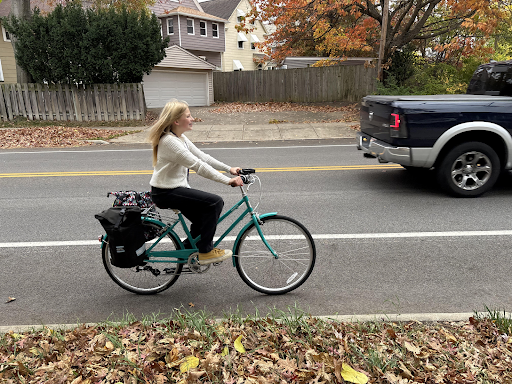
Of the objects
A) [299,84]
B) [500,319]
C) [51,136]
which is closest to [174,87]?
[299,84]

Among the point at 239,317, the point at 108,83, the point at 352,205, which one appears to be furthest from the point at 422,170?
the point at 108,83

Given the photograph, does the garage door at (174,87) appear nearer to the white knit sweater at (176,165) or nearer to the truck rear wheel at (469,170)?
the truck rear wheel at (469,170)

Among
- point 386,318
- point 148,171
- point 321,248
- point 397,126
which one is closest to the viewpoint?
point 386,318

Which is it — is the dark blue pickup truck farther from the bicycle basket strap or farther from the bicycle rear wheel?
the bicycle basket strap

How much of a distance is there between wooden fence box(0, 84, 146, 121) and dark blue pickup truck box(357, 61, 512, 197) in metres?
14.7

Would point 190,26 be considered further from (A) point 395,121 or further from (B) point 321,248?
(B) point 321,248

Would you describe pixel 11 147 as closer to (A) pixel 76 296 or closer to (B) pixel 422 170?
(A) pixel 76 296

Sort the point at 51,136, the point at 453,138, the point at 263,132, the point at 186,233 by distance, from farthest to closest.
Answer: the point at 263,132, the point at 51,136, the point at 453,138, the point at 186,233

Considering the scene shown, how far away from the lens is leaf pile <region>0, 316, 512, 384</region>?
8.73 feet

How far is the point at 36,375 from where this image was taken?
2721 mm

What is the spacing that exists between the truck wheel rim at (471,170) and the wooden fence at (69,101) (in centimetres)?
1550

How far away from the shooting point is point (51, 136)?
15.1 m

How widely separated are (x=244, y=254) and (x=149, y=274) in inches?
41.3

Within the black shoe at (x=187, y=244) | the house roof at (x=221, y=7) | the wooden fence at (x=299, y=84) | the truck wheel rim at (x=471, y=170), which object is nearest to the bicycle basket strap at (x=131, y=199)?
the black shoe at (x=187, y=244)
